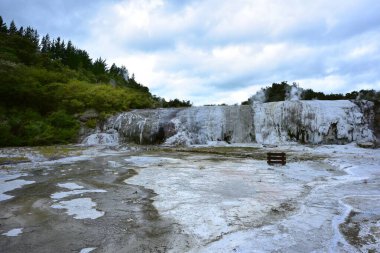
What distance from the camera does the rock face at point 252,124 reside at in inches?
831

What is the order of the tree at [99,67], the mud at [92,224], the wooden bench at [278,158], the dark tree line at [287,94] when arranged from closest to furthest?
the mud at [92,224], the wooden bench at [278,158], the dark tree line at [287,94], the tree at [99,67]

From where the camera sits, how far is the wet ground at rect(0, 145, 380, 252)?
416 cm

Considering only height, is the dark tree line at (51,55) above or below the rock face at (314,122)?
above

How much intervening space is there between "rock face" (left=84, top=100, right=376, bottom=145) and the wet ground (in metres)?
12.1

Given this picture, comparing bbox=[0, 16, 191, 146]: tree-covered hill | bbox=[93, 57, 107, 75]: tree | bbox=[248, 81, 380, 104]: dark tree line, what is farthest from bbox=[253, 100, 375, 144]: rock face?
bbox=[93, 57, 107, 75]: tree

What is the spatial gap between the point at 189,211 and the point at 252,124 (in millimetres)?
18607

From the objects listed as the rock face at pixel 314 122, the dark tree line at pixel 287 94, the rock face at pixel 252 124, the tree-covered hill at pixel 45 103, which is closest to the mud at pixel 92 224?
the tree-covered hill at pixel 45 103

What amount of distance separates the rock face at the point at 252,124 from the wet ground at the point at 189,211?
1210 cm

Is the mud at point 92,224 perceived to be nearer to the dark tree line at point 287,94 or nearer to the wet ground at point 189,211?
the wet ground at point 189,211

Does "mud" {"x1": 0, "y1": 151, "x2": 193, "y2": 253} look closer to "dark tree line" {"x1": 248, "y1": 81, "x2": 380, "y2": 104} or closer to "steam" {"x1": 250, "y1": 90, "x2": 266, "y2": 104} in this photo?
"dark tree line" {"x1": 248, "y1": 81, "x2": 380, "y2": 104}

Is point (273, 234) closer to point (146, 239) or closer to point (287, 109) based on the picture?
point (146, 239)

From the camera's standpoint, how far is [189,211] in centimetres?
554

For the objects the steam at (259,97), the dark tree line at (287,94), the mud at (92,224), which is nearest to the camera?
the mud at (92,224)

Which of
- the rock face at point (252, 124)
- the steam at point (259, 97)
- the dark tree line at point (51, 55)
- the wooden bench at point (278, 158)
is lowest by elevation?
the wooden bench at point (278, 158)
